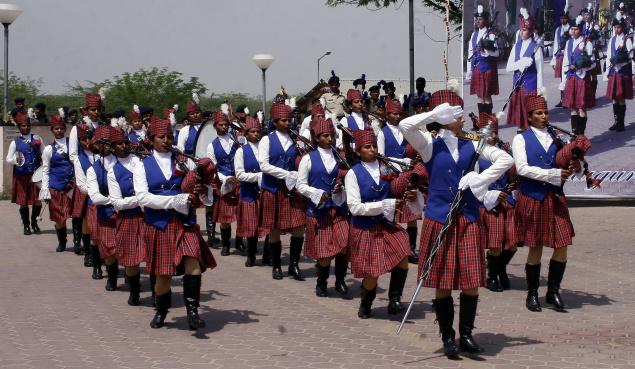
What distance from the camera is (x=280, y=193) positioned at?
11.6 metres

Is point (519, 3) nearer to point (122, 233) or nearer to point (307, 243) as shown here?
point (307, 243)

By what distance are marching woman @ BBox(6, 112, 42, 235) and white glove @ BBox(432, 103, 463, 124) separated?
992cm

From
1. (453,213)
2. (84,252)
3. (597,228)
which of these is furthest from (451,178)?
(597,228)

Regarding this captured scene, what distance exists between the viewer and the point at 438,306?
24.7ft

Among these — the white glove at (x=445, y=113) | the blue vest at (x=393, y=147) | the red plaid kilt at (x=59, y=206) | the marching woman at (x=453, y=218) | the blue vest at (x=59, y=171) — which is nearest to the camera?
the white glove at (x=445, y=113)

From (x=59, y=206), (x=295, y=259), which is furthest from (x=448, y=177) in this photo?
(x=59, y=206)

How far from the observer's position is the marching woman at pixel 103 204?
10.1m

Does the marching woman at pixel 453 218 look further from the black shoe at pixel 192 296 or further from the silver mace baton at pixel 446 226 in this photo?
the black shoe at pixel 192 296

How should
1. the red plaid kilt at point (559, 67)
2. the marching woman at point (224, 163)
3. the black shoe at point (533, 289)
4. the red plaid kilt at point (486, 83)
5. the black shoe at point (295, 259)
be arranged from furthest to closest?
the red plaid kilt at point (486, 83) → the red plaid kilt at point (559, 67) → the marching woman at point (224, 163) → the black shoe at point (295, 259) → the black shoe at point (533, 289)

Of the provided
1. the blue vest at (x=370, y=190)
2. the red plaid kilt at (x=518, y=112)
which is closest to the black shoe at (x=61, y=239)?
the blue vest at (x=370, y=190)

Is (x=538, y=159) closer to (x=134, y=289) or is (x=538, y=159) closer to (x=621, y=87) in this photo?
(x=134, y=289)

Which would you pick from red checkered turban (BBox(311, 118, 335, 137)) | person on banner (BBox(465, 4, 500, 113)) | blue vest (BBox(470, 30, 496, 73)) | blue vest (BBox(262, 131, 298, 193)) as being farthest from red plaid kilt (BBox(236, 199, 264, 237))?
blue vest (BBox(470, 30, 496, 73))

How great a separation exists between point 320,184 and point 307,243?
23.8 inches

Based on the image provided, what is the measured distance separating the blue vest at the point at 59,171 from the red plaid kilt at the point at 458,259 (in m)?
7.52
